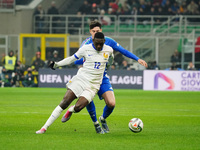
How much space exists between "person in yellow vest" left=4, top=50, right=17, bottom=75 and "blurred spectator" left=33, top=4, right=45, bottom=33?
5.36 metres

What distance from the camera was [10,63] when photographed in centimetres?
2772

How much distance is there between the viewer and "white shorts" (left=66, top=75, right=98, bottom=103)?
905cm

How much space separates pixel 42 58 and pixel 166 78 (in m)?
8.58

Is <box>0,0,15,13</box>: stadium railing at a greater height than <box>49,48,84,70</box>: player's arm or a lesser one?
greater

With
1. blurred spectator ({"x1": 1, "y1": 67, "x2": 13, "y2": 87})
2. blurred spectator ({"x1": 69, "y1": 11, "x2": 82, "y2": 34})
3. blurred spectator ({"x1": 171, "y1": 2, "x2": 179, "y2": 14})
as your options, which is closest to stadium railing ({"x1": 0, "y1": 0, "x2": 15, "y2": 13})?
blurred spectator ({"x1": 69, "y1": 11, "x2": 82, "y2": 34})

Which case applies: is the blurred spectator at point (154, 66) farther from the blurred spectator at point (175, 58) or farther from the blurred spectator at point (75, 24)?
the blurred spectator at point (75, 24)

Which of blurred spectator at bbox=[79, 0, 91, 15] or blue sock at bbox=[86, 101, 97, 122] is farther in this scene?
blurred spectator at bbox=[79, 0, 91, 15]

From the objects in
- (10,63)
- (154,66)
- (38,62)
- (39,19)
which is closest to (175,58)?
(154,66)

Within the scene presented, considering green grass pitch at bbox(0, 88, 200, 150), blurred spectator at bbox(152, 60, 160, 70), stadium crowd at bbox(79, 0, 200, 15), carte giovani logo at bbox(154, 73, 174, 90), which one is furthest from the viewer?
stadium crowd at bbox(79, 0, 200, 15)

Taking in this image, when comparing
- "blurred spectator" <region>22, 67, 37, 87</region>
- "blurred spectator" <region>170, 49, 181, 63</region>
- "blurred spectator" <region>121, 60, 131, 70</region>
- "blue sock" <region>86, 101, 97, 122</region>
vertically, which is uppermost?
"blurred spectator" <region>170, 49, 181, 63</region>

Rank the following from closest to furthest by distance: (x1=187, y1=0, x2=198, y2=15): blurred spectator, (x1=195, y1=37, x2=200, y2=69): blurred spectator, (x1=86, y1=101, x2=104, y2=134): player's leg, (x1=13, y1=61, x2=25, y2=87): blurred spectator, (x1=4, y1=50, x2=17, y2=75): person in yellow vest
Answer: (x1=86, y1=101, x2=104, y2=134): player's leg < (x1=13, y1=61, x2=25, y2=87): blurred spectator < (x1=4, y1=50, x2=17, y2=75): person in yellow vest < (x1=195, y1=37, x2=200, y2=69): blurred spectator < (x1=187, y1=0, x2=198, y2=15): blurred spectator

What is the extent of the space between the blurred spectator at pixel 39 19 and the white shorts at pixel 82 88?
2371 centimetres

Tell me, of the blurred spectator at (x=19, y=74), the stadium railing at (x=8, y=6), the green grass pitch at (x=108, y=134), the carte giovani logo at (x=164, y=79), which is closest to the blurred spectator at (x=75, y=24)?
the stadium railing at (x=8, y=6)

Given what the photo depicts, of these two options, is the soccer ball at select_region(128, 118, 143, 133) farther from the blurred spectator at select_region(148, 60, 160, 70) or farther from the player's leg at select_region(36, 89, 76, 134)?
the blurred spectator at select_region(148, 60, 160, 70)
